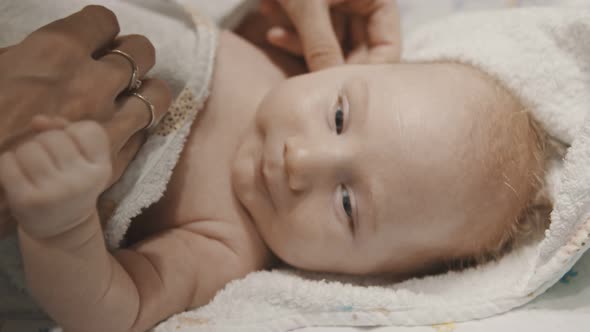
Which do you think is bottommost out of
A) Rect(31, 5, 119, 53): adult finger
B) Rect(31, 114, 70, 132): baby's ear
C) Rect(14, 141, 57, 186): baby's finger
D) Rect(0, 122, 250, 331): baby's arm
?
Rect(0, 122, 250, 331): baby's arm

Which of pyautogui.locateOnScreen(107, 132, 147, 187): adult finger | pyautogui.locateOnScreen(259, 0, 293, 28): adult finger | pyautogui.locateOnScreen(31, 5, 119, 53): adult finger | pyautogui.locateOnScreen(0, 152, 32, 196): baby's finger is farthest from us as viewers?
pyautogui.locateOnScreen(259, 0, 293, 28): adult finger

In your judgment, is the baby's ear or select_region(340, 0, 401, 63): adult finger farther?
select_region(340, 0, 401, 63): adult finger

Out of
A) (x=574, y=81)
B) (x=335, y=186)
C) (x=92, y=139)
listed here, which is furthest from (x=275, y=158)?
(x=574, y=81)

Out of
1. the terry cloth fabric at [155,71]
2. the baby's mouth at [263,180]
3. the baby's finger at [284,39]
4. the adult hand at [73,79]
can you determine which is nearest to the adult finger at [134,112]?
the adult hand at [73,79]

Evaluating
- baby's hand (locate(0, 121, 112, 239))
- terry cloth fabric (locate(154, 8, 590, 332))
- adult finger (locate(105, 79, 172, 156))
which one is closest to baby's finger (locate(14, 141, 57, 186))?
baby's hand (locate(0, 121, 112, 239))

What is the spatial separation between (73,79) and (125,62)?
3.7 inches

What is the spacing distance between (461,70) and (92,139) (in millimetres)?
745

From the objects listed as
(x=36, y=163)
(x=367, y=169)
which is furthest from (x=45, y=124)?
(x=367, y=169)

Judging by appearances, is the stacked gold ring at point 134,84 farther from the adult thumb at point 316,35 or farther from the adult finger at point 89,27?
the adult thumb at point 316,35

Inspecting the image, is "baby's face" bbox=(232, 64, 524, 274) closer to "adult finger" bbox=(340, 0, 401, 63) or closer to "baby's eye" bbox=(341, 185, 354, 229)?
"baby's eye" bbox=(341, 185, 354, 229)

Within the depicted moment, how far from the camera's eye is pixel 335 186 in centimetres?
97

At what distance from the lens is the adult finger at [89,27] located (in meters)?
0.71

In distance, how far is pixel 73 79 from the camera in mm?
688

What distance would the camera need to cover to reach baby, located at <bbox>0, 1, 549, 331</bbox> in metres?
0.94
